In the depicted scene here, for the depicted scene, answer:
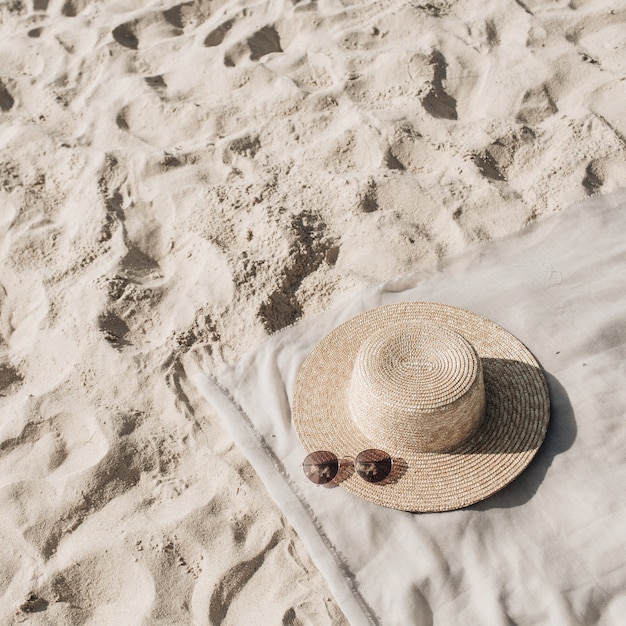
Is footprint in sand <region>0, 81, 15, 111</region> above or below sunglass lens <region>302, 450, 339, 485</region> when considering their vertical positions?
above

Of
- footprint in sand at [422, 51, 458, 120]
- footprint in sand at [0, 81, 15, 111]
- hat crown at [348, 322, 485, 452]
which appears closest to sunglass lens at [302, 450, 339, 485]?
hat crown at [348, 322, 485, 452]

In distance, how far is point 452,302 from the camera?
2188mm

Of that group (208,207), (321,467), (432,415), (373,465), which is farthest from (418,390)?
(208,207)

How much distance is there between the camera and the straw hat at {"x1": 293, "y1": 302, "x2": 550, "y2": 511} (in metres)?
1.69

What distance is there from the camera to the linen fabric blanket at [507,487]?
1611mm

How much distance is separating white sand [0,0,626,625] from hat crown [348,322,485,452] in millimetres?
412

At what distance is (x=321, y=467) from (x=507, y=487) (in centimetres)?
50

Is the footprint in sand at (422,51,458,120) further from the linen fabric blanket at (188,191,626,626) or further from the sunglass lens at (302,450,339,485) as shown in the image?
the sunglass lens at (302,450,339,485)

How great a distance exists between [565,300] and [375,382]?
82 centimetres

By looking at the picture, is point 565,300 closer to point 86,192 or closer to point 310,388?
point 310,388

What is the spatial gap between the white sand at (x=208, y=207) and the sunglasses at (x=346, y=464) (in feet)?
0.58

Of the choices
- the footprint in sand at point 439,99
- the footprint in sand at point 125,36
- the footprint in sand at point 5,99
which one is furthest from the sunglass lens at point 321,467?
the footprint in sand at point 125,36

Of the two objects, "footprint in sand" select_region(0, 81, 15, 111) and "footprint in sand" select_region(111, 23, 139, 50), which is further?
"footprint in sand" select_region(111, 23, 139, 50)

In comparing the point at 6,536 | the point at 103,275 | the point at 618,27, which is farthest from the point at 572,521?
the point at 618,27
